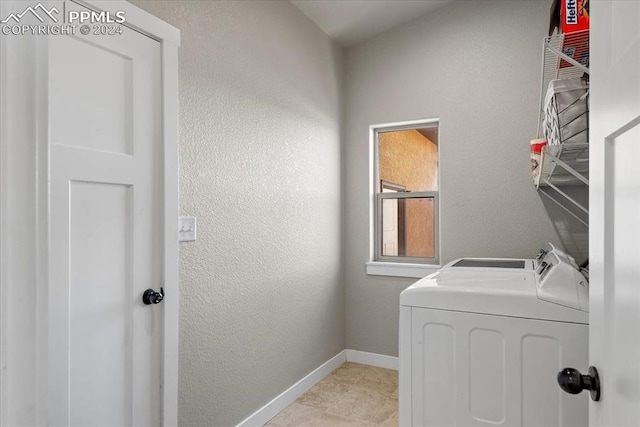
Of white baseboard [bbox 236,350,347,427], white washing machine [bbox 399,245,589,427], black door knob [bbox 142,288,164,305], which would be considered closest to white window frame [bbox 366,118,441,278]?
white baseboard [bbox 236,350,347,427]

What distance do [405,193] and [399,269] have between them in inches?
24.1

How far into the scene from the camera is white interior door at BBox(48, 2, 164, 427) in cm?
132

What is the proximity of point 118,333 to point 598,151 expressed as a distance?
1593 mm

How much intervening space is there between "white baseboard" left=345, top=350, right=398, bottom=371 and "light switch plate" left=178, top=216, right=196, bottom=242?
197cm

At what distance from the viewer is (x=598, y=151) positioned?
772 mm

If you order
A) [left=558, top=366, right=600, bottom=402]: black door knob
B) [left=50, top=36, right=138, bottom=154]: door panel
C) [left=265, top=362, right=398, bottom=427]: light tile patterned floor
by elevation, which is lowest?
[left=265, top=362, right=398, bottom=427]: light tile patterned floor

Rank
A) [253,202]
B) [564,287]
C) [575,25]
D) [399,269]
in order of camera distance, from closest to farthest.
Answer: [575,25], [564,287], [253,202], [399,269]

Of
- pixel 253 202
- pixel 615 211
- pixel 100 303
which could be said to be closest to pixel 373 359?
pixel 253 202

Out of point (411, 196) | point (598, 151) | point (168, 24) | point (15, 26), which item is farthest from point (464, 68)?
point (15, 26)

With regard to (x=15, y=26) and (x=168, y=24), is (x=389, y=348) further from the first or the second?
(x=15, y=26)

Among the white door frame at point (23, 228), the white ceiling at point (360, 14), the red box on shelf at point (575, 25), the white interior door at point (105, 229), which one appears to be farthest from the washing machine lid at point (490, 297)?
the white ceiling at point (360, 14)

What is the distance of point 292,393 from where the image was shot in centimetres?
262

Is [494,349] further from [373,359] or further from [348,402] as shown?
Answer: [373,359]

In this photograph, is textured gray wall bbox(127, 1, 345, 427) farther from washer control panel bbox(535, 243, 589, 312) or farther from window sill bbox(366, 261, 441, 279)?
washer control panel bbox(535, 243, 589, 312)
